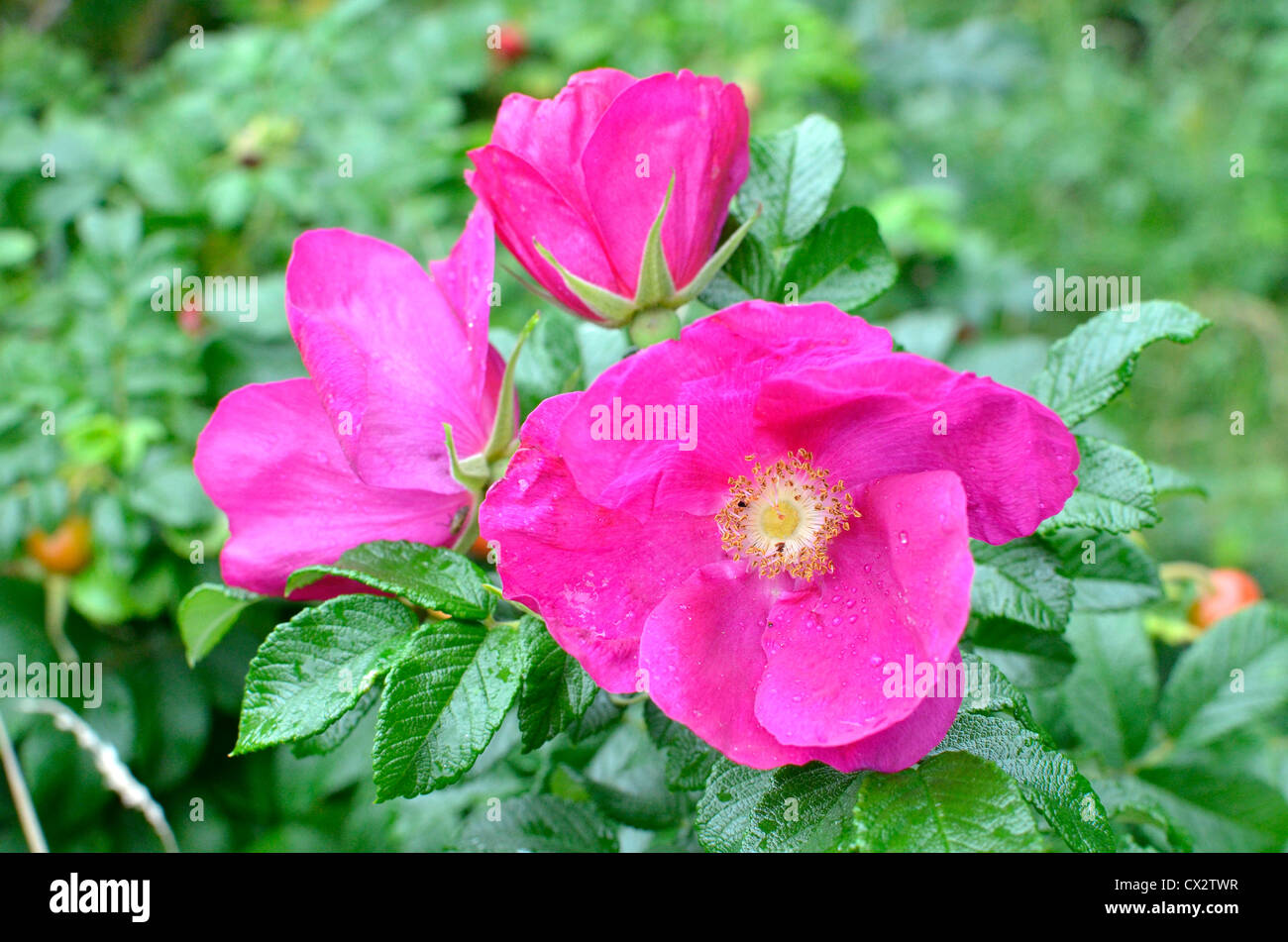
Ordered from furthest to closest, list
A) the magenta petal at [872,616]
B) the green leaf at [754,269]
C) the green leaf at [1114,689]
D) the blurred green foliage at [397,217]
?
the blurred green foliage at [397,217] → the green leaf at [1114,689] → the green leaf at [754,269] → the magenta petal at [872,616]

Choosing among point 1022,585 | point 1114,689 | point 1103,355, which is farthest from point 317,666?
point 1114,689

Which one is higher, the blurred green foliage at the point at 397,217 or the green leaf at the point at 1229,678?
the blurred green foliage at the point at 397,217

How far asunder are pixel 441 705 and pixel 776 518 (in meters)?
0.22

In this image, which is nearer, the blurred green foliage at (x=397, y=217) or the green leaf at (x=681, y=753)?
the green leaf at (x=681, y=753)

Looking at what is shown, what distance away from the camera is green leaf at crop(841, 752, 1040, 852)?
20.3 inches

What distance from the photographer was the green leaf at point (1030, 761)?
0.56 meters

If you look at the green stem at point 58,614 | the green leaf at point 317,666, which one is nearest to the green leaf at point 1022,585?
the green leaf at point 317,666

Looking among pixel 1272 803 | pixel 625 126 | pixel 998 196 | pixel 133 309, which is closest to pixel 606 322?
pixel 625 126

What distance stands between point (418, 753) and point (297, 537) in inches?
6.7

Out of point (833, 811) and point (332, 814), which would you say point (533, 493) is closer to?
point (833, 811)

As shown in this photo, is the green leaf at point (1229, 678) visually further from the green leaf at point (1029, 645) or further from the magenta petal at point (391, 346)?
the magenta petal at point (391, 346)

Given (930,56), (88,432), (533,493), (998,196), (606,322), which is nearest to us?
(533,493)

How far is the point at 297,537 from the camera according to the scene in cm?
65

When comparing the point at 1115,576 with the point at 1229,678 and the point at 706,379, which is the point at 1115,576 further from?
the point at 706,379
